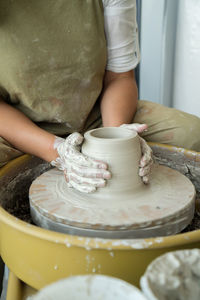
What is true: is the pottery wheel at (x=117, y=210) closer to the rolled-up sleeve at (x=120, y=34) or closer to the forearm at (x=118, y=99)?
the forearm at (x=118, y=99)

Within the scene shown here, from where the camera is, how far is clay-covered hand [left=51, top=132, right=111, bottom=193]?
103cm

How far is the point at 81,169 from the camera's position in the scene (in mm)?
1047

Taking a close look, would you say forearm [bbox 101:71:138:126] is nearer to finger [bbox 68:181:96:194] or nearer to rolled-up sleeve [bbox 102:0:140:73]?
rolled-up sleeve [bbox 102:0:140:73]

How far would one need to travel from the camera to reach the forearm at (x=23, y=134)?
1.30 metres

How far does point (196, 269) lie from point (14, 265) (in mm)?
562

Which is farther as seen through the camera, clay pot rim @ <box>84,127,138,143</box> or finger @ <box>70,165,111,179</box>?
clay pot rim @ <box>84,127,138,143</box>

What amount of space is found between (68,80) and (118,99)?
9.5 inches

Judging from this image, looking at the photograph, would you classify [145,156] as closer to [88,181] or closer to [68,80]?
[88,181]

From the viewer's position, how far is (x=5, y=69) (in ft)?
4.24

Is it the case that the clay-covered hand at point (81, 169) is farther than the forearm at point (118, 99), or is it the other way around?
the forearm at point (118, 99)

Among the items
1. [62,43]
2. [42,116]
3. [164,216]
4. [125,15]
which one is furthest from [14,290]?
[125,15]

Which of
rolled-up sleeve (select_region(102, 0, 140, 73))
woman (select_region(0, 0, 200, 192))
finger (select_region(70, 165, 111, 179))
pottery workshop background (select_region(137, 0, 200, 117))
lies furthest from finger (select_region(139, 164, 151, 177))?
pottery workshop background (select_region(137, 0, 200, 117))

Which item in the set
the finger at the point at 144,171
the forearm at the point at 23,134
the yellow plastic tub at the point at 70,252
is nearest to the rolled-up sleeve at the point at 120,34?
the forearm at the point at 23,134

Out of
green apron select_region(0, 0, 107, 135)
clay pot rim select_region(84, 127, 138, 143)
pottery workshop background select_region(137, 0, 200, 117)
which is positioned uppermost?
green apron select_region(0, 0, 107, 135)
